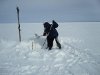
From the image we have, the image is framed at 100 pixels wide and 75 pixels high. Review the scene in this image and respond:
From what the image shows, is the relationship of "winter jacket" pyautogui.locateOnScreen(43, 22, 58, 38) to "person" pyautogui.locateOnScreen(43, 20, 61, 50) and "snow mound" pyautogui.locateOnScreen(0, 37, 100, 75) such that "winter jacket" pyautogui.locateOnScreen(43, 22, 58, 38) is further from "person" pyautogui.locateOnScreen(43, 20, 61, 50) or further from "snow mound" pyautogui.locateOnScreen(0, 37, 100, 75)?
"snow mound" pyautogui.locateOnScreen(0, 37, 100, 75)

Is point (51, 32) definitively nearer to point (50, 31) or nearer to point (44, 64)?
point (50, 31)

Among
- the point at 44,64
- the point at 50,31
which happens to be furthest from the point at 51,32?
the point at 44,64

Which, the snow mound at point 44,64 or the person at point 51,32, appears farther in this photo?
the person at point 51,32

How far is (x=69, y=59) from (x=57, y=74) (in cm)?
264

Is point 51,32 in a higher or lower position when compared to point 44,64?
higher

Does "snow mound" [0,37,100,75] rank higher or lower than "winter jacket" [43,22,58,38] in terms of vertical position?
lower

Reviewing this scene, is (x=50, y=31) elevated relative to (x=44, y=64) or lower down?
elevated

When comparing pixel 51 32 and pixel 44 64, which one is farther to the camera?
pixel 51 32

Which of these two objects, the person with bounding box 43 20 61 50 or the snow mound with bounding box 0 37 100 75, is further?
the person with bounding box 43 20 61 50

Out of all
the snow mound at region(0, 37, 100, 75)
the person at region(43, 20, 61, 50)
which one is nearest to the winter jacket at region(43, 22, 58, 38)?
the person at region(43, 20, 61, 50)

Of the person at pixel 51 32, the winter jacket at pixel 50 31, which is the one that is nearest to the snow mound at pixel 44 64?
the person at pixel 51 32

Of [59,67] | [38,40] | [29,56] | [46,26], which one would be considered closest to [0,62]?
[29,56]

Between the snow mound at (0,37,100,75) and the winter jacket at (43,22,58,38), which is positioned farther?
the winter jacket at (43,22,58,38)

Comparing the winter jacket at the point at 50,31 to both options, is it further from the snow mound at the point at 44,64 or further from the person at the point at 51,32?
the snow mound at the point at 44,64
